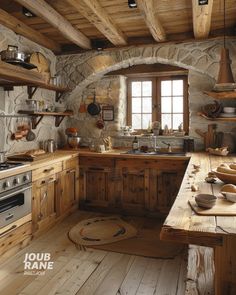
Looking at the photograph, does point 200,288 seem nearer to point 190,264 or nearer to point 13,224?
point 190,264

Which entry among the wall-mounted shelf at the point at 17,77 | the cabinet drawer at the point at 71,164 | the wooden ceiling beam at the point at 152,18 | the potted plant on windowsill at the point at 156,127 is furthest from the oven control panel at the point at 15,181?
the potted plant on windowsill at the point at 156,127

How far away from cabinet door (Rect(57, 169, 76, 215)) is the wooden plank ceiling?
1790mm

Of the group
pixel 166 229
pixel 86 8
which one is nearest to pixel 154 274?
pixel 166 229

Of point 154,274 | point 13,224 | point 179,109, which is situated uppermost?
point 179,109

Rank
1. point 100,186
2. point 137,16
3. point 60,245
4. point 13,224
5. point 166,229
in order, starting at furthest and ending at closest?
point 100,186
point 137,16
point 60,245
point 13,224
point 166,229

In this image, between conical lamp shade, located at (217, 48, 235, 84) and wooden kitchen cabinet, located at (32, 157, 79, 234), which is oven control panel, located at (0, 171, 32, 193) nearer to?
wooden kitchen cabinet, located at (32, 157, 79, 234)

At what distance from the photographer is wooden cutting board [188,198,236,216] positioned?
133cm

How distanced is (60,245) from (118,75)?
269 cm

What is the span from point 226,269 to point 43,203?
7.54 feet

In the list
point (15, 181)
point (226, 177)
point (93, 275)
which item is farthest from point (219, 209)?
point (15, 181)

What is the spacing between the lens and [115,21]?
128 inches

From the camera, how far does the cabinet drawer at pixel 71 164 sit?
355 cm

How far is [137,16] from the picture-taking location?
10.3 ft

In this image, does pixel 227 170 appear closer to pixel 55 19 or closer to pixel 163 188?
pixel 163 188
